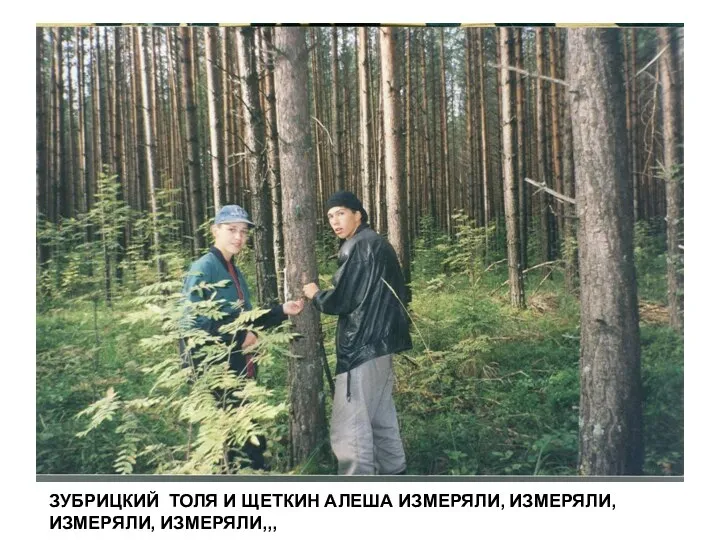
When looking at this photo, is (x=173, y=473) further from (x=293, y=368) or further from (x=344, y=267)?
(x=344, y=267)

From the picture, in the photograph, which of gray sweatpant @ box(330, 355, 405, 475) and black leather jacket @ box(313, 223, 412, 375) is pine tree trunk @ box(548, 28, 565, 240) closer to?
black leather jacket @ box(313, 223, 412, 375)

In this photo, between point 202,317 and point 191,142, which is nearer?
point 202,317

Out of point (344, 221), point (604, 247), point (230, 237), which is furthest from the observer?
point (230, 237)

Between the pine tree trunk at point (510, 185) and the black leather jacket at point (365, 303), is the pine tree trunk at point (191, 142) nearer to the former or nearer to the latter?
the black leather jacket at point (365, 303)

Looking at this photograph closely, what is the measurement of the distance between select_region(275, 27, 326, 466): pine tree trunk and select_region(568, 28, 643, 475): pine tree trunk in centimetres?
202

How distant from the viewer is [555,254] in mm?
4656

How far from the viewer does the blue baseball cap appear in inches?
185

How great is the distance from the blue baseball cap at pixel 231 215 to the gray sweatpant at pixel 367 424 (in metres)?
1.48

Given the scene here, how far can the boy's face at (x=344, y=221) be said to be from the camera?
4.60m

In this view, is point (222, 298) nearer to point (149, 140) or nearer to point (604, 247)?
point (149, 140)

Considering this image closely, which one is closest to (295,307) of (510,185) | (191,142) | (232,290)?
(232,290)

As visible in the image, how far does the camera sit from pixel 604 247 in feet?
A: 13.9

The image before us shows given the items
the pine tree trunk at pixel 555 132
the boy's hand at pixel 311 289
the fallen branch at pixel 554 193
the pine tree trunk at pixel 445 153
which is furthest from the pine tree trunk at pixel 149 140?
the pine tree trunk at pixel 555 132

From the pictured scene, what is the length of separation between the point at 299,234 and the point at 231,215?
2.13ft
